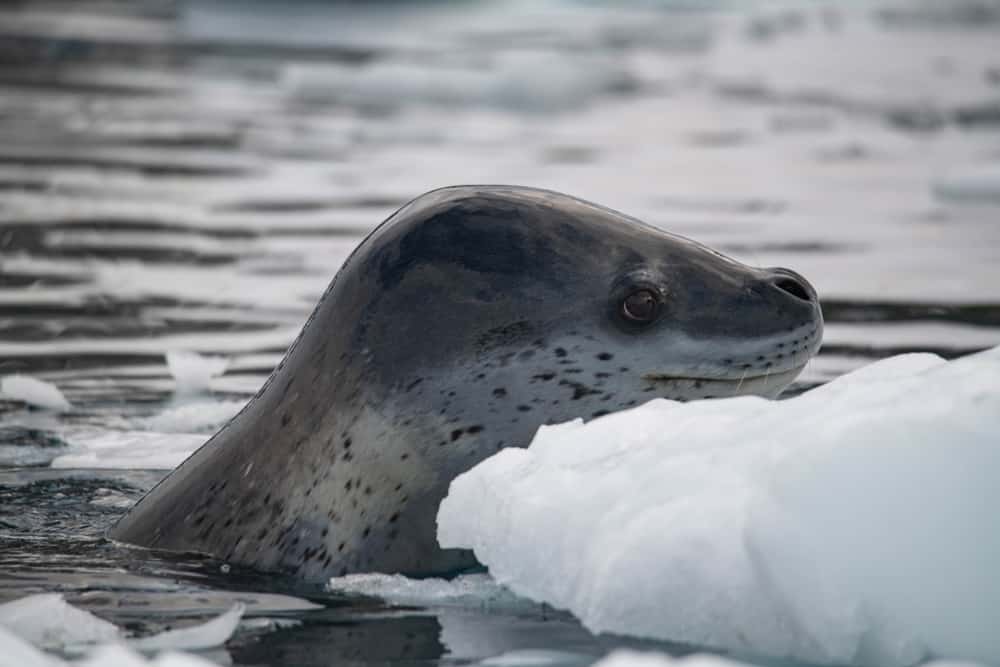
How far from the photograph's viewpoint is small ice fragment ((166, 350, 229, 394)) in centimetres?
687

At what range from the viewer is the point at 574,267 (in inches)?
173

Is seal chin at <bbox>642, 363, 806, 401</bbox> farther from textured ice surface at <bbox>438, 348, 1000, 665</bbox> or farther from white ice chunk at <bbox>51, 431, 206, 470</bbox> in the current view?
white ice chunk at <bbox>51, 431, 206, 470</bbox>

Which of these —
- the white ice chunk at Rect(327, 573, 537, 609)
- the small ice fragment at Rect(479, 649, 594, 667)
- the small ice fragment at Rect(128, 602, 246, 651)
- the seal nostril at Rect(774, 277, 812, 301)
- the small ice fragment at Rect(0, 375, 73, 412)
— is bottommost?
the small ice fragment at Rect(479, 649, 594, 667)

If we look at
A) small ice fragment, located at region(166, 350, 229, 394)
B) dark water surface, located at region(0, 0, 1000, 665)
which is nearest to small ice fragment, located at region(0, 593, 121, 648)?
dark water surface, located at region(0, 0, 1000, 665)

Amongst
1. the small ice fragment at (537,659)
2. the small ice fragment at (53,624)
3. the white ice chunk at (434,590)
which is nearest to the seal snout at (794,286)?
the white ice chunk at (434,590)

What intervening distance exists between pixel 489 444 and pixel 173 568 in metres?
0.69

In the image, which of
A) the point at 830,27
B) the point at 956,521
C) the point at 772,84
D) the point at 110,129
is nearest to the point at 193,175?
the point at 110,129

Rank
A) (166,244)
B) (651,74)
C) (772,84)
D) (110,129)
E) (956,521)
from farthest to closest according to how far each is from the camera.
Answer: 1. (651,74)
2. (772,84)
3. (110,129)
4. (166,244)
5. (956,521)

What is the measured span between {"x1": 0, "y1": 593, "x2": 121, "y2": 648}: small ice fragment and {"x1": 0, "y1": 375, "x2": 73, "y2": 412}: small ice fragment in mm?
2816

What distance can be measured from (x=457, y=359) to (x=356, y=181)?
801 centimetres

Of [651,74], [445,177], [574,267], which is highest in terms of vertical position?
[651,74]

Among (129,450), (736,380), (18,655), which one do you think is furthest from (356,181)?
(18,655)

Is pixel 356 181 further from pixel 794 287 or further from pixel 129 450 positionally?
pixel 794 287

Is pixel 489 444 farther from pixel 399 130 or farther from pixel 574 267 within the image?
pixel 399 130
